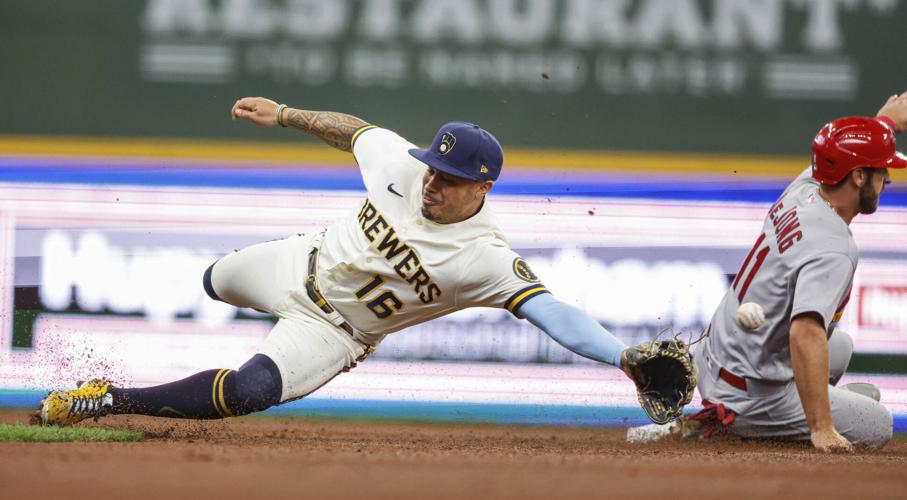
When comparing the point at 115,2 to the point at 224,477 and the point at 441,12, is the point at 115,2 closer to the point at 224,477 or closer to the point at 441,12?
the point at 441,12

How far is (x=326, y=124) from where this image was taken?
4688 mm

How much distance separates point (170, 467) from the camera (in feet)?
11.1

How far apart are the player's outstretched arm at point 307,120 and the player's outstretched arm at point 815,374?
204 centimetres

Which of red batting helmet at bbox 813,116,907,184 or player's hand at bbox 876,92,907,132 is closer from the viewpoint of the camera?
red batting helmet at bbox 813,116,907,184

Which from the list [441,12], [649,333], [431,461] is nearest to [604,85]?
[441,12]

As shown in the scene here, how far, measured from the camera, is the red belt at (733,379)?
464 cm

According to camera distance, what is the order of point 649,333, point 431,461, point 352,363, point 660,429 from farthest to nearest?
point 649,333 → point 660,429 → point 352,363 → point 431,461

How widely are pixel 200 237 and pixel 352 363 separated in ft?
7.09

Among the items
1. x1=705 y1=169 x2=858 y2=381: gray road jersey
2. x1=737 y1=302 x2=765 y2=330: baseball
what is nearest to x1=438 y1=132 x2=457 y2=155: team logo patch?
x1=737 y1=302 x2=765 y2=330: baseball

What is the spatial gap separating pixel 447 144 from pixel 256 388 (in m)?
1.20

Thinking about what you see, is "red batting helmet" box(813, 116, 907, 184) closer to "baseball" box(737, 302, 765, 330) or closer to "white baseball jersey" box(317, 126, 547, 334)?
"baseball" box(737, 302, 765, 330)

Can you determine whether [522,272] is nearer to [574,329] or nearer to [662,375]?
[574,329]

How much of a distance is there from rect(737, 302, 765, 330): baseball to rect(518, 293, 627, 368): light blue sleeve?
668 millimetres

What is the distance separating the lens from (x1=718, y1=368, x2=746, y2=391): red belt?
464cm
